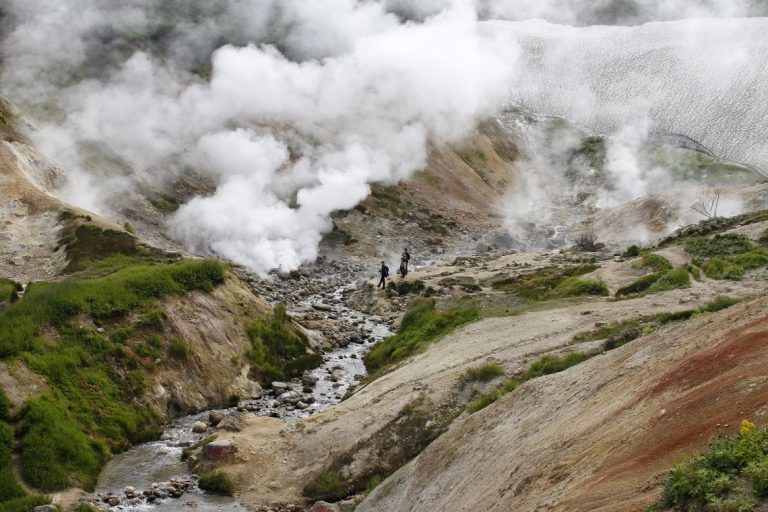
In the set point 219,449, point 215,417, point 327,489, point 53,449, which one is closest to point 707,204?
point 215,417

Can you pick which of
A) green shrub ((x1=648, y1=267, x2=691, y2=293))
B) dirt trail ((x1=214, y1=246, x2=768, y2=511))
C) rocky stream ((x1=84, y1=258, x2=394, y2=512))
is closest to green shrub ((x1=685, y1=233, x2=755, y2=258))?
green shrub ((x1=648, y1=267, x2=691, y2=293))

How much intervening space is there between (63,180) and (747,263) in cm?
4111

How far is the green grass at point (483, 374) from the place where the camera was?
19.2 meters

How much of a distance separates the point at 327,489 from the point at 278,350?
36.6 ft

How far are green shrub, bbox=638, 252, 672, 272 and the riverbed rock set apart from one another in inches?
818

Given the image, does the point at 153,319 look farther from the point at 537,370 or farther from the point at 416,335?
the point at 537,370

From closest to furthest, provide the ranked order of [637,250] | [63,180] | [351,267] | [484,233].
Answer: [637,250] → [63,180] → [351,267] → [484,233]

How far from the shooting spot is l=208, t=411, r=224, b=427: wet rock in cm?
2120

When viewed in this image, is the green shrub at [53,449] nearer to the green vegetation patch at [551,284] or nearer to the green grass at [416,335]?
the green grass at [416,335]

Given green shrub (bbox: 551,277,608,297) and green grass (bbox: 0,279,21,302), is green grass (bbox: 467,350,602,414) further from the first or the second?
green grass (bbox: 0,279,21,302)

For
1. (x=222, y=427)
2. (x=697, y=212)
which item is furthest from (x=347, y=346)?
(x=697, y=212)

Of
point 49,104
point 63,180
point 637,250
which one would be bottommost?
point 637,250

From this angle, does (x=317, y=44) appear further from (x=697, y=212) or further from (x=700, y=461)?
(x=700, y=461)

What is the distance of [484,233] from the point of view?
67.1 meters
